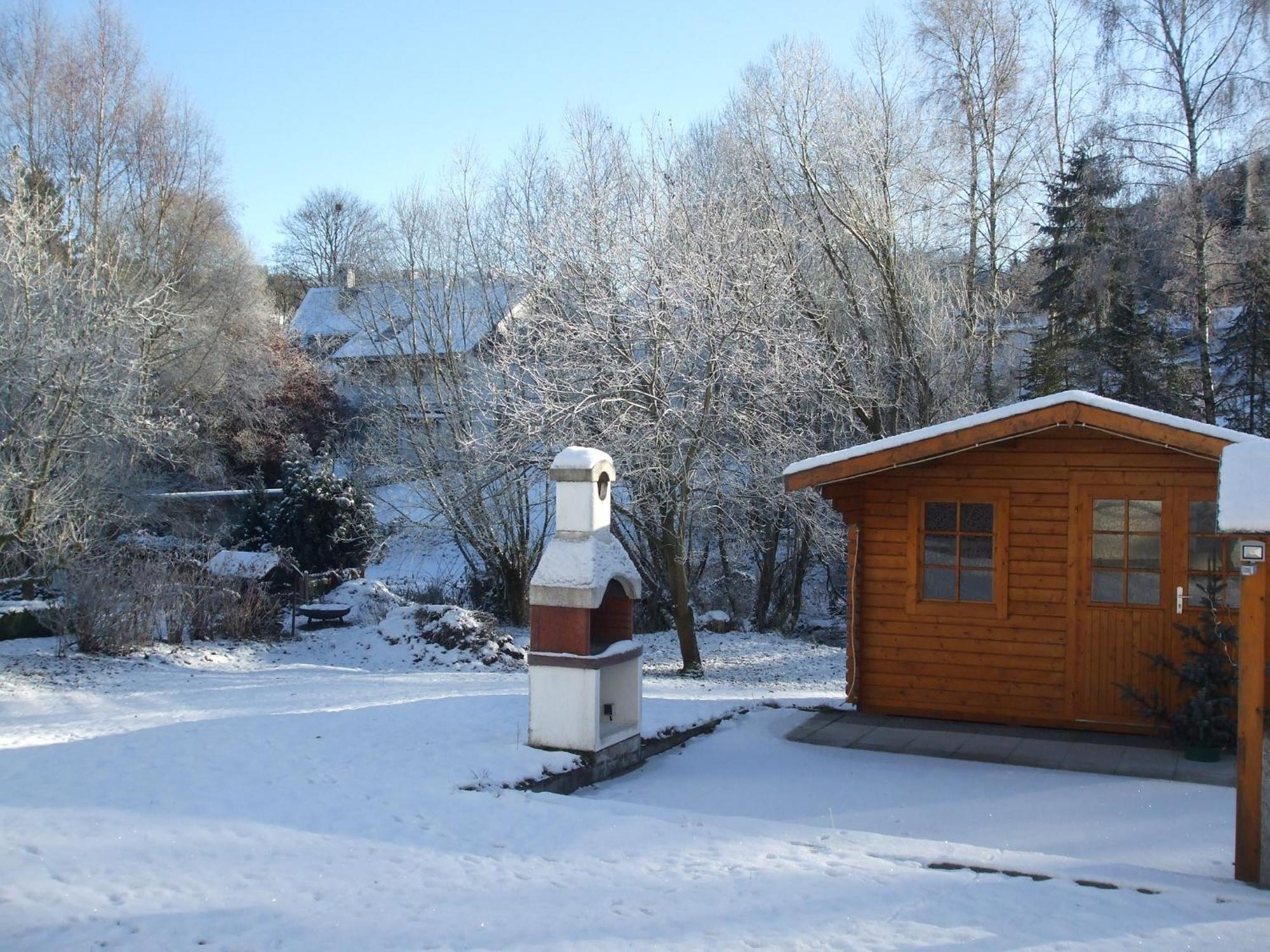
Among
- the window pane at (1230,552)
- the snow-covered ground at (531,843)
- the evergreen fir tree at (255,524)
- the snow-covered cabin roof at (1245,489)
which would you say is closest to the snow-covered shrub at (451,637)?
the snow-covered ground at (531,843)

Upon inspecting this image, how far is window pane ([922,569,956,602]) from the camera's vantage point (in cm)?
938

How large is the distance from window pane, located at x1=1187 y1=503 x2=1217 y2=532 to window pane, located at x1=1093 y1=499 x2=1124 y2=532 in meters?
0.52

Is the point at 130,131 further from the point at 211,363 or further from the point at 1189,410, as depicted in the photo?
the point at 1189,410

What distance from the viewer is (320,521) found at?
61.2ft

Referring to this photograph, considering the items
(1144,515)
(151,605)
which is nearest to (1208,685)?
(1144,515)

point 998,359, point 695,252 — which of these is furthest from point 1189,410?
point 695,252

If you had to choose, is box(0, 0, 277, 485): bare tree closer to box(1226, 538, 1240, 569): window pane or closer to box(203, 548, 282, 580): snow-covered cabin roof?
box(203, 548, 282, 580): snow-covered cabin roof

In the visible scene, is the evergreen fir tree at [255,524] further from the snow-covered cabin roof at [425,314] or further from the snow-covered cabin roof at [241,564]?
the snow-covered cabin roof at [425,314]

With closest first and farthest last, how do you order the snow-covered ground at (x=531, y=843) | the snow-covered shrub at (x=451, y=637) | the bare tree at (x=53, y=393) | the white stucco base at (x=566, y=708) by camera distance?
the snow-covered ground at (x=531, y=843) < the white stucco base at (x=566, y=708) < the bare tree at (x=53, y=393) < the snow-covered shrub at (x=451, y=637)

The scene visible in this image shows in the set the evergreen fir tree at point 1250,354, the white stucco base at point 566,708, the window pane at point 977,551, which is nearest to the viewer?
the white stucco base at point 566,708

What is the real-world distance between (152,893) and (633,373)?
9410 millimetres

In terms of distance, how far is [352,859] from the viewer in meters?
5.26

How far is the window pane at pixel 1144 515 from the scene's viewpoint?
8.70 metres

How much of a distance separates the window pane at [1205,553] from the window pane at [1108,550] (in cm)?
51
